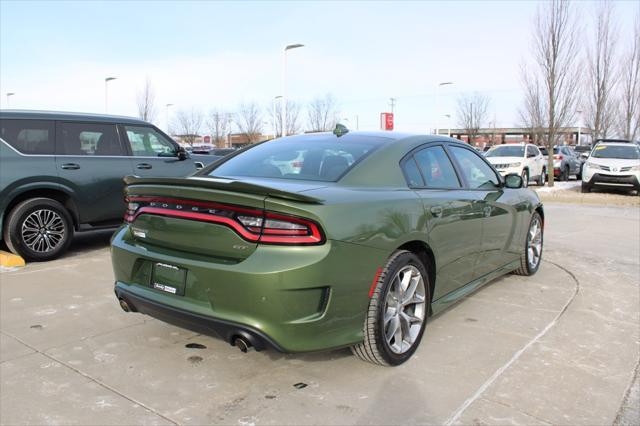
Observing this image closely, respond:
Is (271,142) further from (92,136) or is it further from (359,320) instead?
(92,136)

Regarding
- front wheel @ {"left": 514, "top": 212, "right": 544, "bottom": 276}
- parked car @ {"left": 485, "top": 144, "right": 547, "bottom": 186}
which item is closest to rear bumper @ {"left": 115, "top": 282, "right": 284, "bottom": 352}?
front wheel @ {"left": 514, "top": 212, "right": 544, "bottom": 276}

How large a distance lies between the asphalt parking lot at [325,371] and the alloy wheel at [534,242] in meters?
0.76

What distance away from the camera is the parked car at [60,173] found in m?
5.91

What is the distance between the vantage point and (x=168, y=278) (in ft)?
9.57

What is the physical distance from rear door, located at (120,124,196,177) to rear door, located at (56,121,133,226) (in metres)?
0.16

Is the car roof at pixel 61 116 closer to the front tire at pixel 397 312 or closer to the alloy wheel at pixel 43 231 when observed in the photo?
the alloy wheel at pixel 43 231

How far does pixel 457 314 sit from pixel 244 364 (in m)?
1.96

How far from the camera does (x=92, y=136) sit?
6.72 m

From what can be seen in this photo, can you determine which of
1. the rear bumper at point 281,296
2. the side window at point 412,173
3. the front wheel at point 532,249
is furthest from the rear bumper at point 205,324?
the front wheel at point 532,249

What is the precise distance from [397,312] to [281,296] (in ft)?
3.16

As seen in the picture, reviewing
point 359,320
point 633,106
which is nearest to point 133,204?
point 359,320

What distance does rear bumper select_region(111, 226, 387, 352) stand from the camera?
2584 millimetres

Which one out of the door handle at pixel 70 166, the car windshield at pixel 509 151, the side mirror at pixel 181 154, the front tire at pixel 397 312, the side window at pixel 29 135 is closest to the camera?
the front tire at pixel 397 312

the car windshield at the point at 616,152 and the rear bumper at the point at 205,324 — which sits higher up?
the car windshield at the point at 616,152
